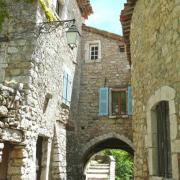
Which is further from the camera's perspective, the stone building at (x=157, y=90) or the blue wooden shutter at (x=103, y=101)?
the blue wooden shutter at (x=103, y=101)

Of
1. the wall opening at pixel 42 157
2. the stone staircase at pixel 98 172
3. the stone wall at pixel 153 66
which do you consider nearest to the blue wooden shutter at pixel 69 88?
the wall opening at pixel 42 157

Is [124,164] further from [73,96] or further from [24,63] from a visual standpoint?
[24,63]

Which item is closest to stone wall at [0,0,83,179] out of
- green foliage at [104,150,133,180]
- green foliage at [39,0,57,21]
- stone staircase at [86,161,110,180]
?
green foliage at [39,0,57,21]

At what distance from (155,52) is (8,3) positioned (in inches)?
189

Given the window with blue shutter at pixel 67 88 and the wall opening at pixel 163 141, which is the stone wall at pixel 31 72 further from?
the wall opening at pixel 163 141

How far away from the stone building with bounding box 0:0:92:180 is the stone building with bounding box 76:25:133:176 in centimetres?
222

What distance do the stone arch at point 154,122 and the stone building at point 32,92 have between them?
9.66 ft

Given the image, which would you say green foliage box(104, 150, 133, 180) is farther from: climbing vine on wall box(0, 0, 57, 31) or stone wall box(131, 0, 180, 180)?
stone wall box(131, 0, 180, 180)

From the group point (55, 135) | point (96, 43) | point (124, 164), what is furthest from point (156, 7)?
point (124, 164)

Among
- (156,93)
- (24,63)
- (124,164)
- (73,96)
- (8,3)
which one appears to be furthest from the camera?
(124,164)

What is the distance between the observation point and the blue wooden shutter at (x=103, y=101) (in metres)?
12.5

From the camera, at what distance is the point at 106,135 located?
1230 cm

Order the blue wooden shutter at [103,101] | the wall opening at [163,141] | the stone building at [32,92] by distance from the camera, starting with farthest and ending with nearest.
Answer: the blue wooden shutter at [103,101] → the stone building at [32,92] → the wall opening at [163,141]

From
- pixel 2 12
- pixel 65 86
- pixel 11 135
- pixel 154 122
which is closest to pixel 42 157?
pixel 11 135
